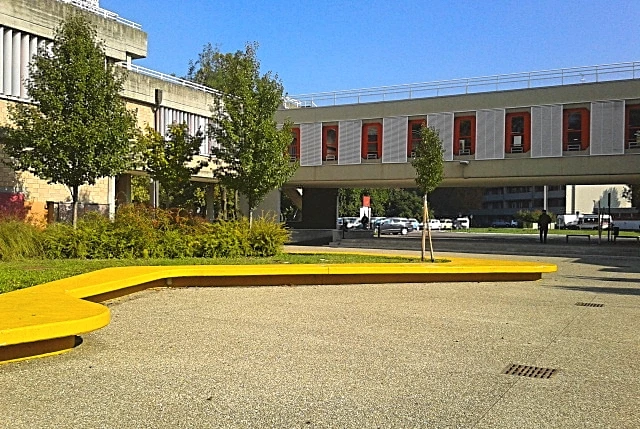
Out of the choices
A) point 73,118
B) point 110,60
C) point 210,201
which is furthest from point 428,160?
point 210,201

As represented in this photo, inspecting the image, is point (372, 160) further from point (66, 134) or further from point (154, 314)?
point (154, 314)

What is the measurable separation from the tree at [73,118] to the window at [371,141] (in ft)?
54.0

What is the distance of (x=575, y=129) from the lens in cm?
2955

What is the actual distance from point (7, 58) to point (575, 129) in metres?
23.3

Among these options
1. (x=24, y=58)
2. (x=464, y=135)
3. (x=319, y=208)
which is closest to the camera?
(x=24, y=58)

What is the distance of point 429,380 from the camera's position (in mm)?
6121

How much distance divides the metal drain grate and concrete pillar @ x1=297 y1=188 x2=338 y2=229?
120 feet

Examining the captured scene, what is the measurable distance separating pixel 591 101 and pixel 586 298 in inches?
751

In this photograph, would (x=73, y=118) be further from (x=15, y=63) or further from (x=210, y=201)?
(x=210, y=201)

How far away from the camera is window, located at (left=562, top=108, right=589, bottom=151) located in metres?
29.3

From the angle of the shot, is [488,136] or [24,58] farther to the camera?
[488,136]

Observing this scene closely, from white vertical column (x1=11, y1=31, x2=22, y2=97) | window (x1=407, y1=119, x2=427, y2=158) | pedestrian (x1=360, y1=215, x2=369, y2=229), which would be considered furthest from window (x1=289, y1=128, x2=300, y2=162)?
pedestrian (x1=360, y1=215, x2=369, y2=229)

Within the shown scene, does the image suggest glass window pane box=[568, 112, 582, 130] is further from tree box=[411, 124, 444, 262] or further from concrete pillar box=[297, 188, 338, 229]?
concrete pillar box=[297, 188, 338, 229]

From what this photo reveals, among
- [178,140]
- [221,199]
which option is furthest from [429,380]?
[221,199]
